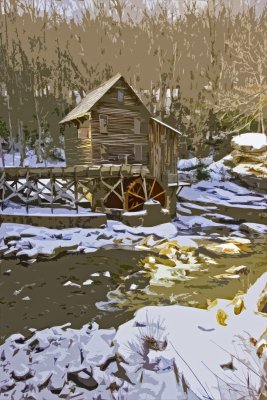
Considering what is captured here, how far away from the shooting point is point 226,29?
3597cm

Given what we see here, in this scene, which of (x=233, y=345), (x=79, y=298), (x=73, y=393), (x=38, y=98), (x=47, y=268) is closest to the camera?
(x=73, y=393)

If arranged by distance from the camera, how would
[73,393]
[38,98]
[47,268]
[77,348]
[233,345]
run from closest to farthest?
[73,393] < [233,345] < [77,348] < [47,268] < [38,98]

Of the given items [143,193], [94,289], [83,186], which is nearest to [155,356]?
[94,289]

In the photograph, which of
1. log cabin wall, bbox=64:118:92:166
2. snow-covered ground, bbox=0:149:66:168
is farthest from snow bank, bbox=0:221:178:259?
snow-covered ground, bbox=0:149:66:168

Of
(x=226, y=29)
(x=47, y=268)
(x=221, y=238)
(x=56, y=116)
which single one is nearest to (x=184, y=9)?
(x=226, y=29)

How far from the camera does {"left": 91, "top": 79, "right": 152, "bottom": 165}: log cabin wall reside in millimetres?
23312

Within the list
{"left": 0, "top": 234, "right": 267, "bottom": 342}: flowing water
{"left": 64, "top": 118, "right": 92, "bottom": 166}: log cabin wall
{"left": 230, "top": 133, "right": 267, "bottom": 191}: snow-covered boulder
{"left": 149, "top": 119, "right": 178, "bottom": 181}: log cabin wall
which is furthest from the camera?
{"left": 230, "top": 133, "right": 267, "bottom": 191}: snow-covered boulder

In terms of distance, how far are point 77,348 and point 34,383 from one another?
1188 mm

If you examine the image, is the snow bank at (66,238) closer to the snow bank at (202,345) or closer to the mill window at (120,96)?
the snow bank at (202,345)

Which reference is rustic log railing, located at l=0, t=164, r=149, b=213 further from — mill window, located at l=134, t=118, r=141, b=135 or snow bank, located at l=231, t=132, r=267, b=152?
snow bank, located at l=231, t=132, r=267, b=152

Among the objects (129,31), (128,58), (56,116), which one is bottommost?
(56,116)

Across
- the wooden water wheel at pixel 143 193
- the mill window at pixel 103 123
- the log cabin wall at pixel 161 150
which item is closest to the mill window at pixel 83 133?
the mill window at pixel 103 123

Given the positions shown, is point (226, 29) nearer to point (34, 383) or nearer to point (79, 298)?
point (79, 298)

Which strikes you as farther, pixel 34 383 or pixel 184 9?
pixel 184 9
